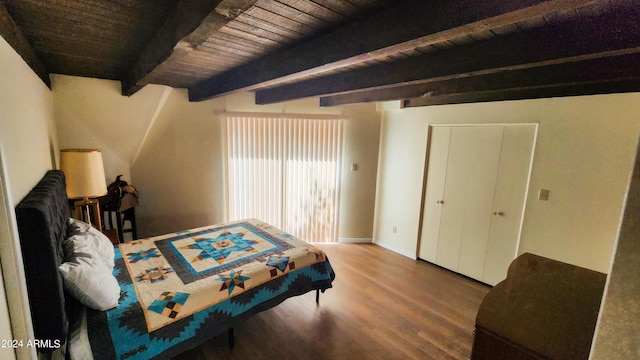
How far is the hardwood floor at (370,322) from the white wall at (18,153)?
1.42m

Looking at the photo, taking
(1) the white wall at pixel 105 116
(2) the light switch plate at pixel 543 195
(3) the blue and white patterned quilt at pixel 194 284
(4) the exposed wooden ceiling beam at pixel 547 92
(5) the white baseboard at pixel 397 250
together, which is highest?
(4) the exposed wooden ceiling beam at pixel 547 92

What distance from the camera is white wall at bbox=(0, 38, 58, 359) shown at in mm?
902

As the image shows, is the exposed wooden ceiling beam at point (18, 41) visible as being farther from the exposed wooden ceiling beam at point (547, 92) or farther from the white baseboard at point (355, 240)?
the white baseboard at point (355, 240)

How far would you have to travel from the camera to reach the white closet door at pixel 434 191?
3.49 metres

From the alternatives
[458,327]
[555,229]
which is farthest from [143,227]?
[555,229]

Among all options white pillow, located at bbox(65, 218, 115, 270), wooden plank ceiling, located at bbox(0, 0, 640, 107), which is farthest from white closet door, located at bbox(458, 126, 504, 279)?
white pillow, located at bbox(65, 218, 115, 270)

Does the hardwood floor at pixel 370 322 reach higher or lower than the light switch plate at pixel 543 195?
lower

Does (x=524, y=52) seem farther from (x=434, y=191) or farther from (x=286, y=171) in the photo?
(x=286, y=171)

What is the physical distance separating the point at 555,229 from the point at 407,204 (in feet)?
5.48

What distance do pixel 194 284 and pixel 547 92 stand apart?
3741 millimetres

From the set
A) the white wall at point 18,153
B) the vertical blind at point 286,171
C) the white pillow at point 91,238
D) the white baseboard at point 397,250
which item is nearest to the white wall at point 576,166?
the white baseboard at point 397,250

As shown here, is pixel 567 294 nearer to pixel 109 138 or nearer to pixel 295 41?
pixel 295 41

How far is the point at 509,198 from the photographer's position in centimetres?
296

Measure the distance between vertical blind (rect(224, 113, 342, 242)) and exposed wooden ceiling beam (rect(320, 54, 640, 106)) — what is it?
4.28 ft
